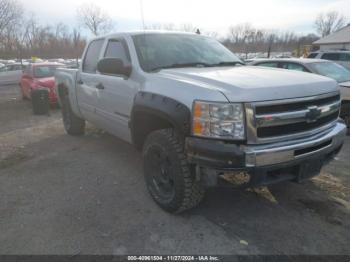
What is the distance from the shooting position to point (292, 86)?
8.91ft

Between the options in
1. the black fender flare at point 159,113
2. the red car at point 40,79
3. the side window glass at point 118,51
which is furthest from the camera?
the red car at point 40,79

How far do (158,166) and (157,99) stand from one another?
2.67 ft

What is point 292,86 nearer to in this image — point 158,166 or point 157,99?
point 157,99

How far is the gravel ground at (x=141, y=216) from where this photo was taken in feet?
9.07

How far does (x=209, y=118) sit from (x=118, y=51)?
221cm

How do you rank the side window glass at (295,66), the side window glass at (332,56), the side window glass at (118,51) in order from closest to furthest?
the side window glass at (118,51) → the side window glass at (295,66) → the side window glass at (332,56)

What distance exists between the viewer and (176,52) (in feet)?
12.7

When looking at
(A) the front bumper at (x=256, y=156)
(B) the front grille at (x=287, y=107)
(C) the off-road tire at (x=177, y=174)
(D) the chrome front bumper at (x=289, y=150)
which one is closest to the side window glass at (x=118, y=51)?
(C) the off-road tire at (x=177, y=174)

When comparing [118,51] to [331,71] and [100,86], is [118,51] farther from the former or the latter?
[331,71]

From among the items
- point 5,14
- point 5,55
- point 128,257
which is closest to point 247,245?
point 128,257

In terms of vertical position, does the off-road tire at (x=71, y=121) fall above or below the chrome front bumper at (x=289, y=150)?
below

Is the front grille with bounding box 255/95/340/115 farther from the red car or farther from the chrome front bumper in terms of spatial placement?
the red car

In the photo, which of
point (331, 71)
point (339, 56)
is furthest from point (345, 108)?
point (339, 56)

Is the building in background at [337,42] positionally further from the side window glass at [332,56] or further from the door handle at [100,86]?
the door handle at [100,86]
